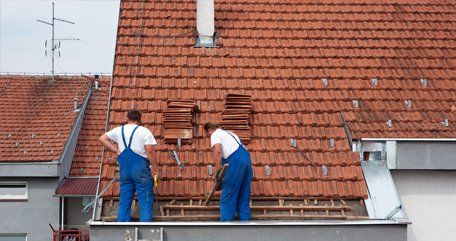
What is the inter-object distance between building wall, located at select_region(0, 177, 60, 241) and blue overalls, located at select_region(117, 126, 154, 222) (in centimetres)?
1846

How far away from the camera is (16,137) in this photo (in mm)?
28109

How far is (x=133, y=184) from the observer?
9.53 metres

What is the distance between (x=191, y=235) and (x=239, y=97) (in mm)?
2571

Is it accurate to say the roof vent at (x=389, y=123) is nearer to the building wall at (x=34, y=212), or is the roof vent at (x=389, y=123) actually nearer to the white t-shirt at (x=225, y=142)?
the white t-shirt at (x=225, y=142)

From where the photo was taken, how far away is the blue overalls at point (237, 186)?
31.3 feet

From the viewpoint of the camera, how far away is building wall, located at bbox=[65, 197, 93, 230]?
28.3m

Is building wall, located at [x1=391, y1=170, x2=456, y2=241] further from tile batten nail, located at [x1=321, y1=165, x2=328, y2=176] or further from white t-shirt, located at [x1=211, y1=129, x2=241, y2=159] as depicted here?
white t-shirt, located at [x1=211, y1=129, x2=241, y2=159]

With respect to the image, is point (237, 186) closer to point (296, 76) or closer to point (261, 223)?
point (261, 223)

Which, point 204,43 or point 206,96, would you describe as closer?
point 206,96

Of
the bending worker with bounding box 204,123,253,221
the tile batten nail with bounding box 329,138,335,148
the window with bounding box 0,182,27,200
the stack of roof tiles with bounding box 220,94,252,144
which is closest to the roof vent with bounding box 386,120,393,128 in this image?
the tile batten nail with bounding box 329,138,335,148

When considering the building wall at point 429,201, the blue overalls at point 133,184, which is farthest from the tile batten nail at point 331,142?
the blue overalls at point 133,184

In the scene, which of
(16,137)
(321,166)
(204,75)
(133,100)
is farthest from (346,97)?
(16,137)

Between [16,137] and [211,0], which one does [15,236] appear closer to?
[16,137]

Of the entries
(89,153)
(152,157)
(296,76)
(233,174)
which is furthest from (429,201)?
(89,153)
